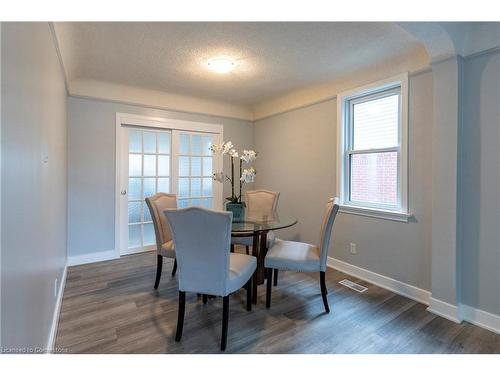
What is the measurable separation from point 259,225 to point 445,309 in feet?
5.52

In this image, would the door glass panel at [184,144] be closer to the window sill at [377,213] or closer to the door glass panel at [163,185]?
the door glass panel at [163,185]

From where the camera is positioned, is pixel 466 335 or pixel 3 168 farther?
pixel 466 335

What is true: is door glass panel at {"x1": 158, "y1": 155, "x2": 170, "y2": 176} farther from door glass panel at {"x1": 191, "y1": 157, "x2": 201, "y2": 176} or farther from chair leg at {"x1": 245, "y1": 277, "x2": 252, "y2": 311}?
chair leg at {"x1": 245, "y1": 277, "x2": 252, "y2": 311}

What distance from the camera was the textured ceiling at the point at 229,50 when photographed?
81.6 inches

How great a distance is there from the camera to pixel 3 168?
2.77 ft

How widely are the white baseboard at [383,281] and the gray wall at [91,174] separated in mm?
3024

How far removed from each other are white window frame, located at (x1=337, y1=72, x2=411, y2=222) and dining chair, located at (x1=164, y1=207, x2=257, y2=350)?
1.75m

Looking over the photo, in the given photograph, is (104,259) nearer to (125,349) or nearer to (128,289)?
(128,289)

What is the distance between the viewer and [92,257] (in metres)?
3.31

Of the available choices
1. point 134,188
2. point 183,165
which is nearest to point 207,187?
point 183,165

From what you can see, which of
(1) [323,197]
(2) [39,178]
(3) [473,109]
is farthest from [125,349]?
(3) [473,109]

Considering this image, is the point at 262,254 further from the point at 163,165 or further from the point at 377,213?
the point at 163,165

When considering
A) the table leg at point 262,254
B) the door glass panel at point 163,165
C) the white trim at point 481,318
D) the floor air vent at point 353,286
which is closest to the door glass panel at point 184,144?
the door glass panel at point 163,165
